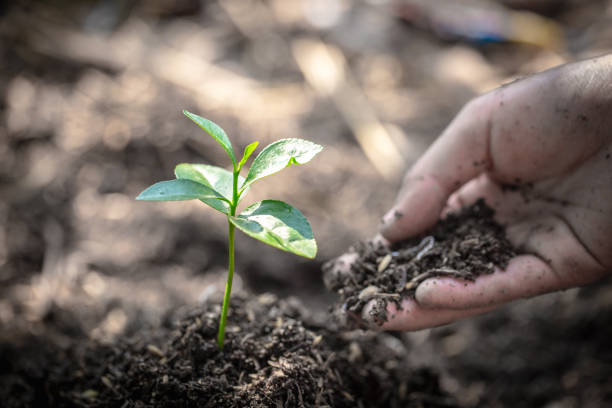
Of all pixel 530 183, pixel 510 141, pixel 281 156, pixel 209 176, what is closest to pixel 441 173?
pixel 510 141

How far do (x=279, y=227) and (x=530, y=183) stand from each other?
1.28 m

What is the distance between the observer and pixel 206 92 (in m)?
4.13

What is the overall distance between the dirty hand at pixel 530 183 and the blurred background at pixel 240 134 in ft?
2.79

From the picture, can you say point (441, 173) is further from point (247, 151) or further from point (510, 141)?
point (247, 151)

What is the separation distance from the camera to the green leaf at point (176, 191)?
1.14 metres

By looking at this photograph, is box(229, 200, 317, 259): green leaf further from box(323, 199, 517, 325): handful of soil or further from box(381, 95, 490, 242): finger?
box(381, 95, 490, 242): finger

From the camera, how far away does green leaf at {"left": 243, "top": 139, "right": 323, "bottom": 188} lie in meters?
1.21

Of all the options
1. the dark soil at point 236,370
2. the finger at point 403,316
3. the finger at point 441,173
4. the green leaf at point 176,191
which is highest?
the finger at point 441,173

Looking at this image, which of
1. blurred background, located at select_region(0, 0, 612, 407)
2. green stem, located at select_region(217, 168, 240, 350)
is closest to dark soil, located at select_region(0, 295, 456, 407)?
green stem, located at select_region(217, 168, 240, 350)

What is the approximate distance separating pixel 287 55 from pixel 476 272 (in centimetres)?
378

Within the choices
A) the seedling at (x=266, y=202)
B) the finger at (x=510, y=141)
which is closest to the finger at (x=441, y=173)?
the finger at (x=510, y=141)

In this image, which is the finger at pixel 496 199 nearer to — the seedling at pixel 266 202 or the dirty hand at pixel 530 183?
the dirty hand at pixel 530 183

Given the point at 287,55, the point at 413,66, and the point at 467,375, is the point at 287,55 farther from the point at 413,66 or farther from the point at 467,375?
the point at 467,375

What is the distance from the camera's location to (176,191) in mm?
1184
